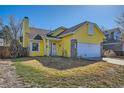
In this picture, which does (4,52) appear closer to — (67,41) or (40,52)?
(40,52)

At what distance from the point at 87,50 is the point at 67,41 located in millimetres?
1413

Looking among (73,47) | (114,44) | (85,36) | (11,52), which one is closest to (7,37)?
(11,52)

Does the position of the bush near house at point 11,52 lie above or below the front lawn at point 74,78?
above

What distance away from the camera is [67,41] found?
9445 millimetres

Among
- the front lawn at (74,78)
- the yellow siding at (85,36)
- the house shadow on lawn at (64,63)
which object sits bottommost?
the front lawn at (74,78)

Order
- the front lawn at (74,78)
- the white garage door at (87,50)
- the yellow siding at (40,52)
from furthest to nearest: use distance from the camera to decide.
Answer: the yellow siding at (40,52), the white garage door at (87,50), the front lawn at (74,78)

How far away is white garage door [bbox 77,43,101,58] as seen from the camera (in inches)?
324

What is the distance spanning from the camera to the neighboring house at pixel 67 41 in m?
8.45

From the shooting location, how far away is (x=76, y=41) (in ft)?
28.6

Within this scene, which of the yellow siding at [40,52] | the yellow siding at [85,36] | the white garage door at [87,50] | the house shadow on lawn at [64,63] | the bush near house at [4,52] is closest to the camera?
the house shadow on lawn at [64,63]

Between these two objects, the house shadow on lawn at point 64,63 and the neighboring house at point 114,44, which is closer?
the house shadow on lawn at point 64,63

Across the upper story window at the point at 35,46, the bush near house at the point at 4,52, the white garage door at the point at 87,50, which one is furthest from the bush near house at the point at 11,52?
the white garage door at the point at 87,50

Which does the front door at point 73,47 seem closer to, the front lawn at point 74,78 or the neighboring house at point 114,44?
the neighboring house at point 114,44

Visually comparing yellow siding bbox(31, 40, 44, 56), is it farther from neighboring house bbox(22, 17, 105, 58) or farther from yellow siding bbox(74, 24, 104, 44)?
yellow siding bbox(74, 24, 104, 44)
